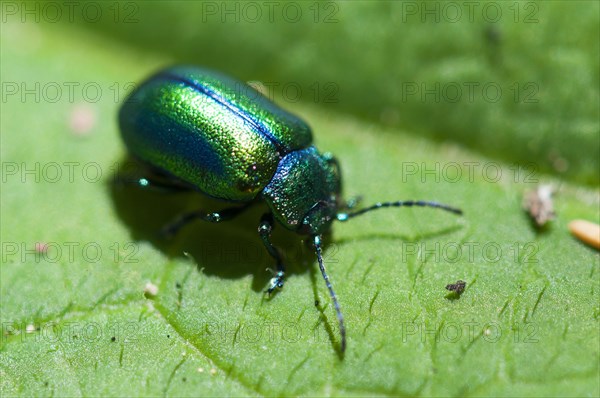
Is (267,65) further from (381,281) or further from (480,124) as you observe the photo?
(381,281)

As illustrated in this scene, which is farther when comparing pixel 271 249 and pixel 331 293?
pixel 271 249

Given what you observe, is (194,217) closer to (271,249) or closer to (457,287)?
(271,249)

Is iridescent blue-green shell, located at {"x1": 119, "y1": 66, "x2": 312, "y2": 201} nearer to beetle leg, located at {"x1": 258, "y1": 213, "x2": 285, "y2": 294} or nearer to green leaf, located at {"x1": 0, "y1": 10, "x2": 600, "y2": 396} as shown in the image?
beetle leg, located at {"x1": 258, "y1": 213, "x2": 285, "y2": 294}

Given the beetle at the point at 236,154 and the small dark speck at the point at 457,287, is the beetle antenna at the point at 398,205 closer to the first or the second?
the beetle at the point at 236,154

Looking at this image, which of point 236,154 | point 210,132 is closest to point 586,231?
point 236,154

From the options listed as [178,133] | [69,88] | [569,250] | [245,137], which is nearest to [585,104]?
[569,250]

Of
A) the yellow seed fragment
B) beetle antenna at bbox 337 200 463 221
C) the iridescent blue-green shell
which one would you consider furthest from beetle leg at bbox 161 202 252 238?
the yellow seed fragment

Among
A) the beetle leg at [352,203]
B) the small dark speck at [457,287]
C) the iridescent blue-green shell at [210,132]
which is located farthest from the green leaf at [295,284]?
the iridescent blue-green shell at [210,132]
